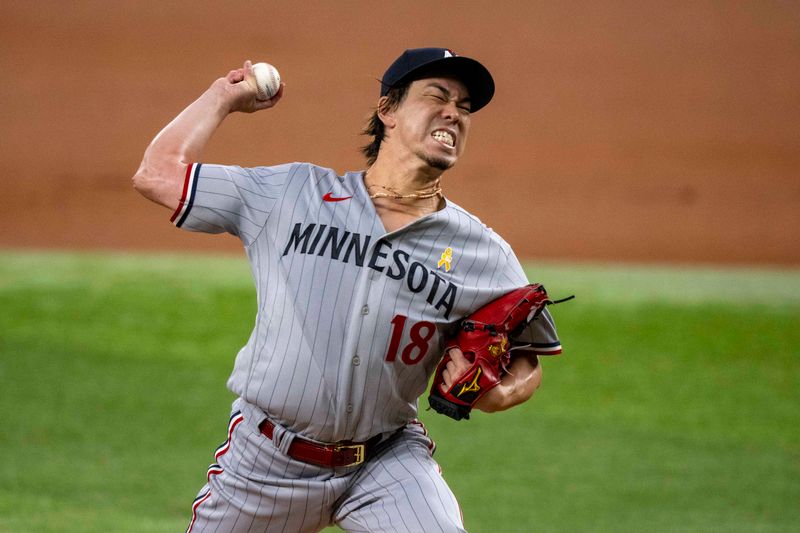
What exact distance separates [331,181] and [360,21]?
44.1 feet

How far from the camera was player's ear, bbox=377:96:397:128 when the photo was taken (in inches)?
127

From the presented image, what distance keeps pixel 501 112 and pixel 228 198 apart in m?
12.8

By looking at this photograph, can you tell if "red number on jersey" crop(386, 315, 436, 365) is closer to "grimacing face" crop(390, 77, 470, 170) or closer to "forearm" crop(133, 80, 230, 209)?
"grimacing face" crop(390, 77, 470, 170)

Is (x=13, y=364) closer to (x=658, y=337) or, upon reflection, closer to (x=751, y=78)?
(x=658, y=337)

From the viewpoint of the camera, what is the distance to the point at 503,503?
6156mm

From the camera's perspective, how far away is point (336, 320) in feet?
9.77

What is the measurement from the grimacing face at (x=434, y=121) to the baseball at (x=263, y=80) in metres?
0.38

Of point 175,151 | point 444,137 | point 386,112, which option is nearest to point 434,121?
point 444,137

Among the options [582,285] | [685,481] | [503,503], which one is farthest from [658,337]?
[503,503]

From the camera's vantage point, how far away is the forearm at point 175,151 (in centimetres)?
298

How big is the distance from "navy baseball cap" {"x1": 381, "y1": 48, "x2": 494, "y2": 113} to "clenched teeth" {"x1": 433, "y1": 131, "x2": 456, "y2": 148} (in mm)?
163

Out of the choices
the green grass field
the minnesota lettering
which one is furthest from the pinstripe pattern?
the green grass field

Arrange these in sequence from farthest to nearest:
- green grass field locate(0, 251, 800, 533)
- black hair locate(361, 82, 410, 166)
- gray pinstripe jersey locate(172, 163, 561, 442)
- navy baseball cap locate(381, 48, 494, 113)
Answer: green grass field locate(0, 251, 800, 533), black hair locate(361, 82, 410, 166), navy baseball cap locate(381, 48, 494, 113), gray pinstripe jersey locate(172, 163, 561, 442)

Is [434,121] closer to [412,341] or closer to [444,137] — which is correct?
[444,137]
